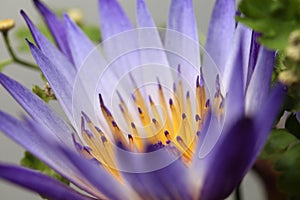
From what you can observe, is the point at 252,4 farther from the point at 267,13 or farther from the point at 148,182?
the point at 148,182

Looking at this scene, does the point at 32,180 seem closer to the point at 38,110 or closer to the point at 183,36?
the point at 38,110

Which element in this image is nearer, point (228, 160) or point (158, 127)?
point (228, 160)

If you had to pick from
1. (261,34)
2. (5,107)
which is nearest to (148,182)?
(261,34)

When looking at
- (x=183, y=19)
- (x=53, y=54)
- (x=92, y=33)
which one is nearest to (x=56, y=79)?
(x=53, y=54)

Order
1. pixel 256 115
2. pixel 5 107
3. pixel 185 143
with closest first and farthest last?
pixel 256 115 → pixel 185 143 → pixel 5 107

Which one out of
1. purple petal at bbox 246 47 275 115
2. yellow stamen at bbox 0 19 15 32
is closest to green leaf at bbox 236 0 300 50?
purple petal at bbox 246 47 275 115

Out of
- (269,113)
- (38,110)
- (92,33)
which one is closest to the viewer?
(269,113)
